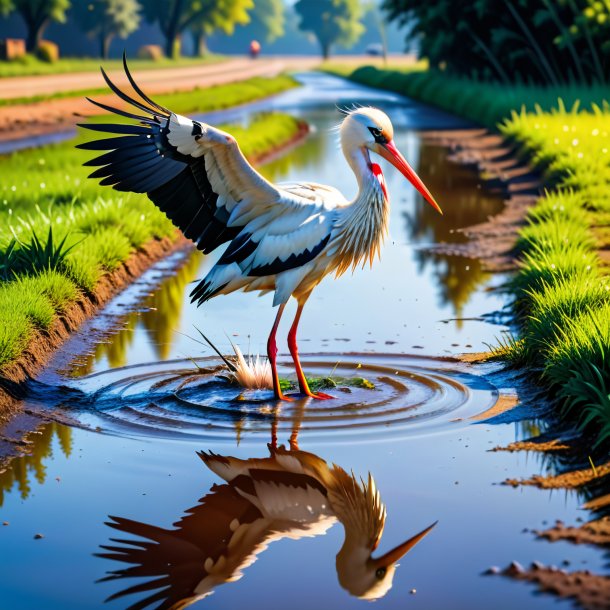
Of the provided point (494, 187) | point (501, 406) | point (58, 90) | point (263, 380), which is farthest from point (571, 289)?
point (58, 90)

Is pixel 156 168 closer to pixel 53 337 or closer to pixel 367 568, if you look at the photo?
pixel 53 337

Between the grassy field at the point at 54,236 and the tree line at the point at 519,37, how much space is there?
13247 mm

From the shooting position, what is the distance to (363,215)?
6762 millimetres

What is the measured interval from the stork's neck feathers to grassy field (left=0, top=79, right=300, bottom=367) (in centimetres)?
199

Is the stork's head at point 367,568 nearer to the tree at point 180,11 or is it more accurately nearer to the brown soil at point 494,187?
the brown soil at point 494,187

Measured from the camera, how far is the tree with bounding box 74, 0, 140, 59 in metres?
62.9

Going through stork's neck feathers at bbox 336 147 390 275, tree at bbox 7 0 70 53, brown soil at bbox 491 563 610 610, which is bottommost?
brown soil at bbox 491 563 610 610

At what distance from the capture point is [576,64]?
27.3 metres

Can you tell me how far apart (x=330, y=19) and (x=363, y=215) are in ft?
385

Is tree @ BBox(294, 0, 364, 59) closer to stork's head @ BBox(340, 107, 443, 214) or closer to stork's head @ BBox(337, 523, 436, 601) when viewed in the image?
stork's head @ BBox(340, 107, 443, 214)

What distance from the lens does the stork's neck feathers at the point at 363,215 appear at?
675cm

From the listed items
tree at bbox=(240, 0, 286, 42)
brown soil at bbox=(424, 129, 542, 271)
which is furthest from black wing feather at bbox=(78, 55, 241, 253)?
tree at bbox=(240, 0, 286, 42)

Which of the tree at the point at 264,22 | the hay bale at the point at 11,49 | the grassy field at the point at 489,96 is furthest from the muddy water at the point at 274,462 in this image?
the tree at the point at 264,22

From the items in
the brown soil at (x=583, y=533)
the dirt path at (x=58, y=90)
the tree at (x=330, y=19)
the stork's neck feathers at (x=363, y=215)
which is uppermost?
the tree at (x=330, y=19)
